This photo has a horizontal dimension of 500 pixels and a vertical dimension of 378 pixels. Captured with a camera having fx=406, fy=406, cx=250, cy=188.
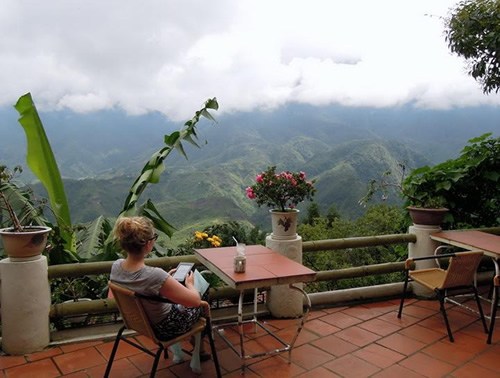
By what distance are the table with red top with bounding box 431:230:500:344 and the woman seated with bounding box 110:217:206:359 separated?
2.41 m

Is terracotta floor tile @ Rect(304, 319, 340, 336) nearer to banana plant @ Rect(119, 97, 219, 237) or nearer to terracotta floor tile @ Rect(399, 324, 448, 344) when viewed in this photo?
terracotta floor tile @ Rect(399, 324, 448, 344)

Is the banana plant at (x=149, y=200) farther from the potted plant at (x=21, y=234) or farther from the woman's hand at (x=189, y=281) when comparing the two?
the woman's hand at (x=189, y=281)

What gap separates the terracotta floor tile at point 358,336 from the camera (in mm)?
3152

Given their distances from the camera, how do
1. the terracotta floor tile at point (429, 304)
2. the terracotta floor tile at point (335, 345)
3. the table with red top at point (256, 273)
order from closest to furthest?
1. the table with red top at point (256, 273)
2. the terracotta floor tile at point (335, 345)
3. the terracotta floor tile at point (429, 304)

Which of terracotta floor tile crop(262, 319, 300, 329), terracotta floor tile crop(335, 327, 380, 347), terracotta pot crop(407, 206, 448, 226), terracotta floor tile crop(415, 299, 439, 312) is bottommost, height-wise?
terracotta floor tile crop(415, 299, 439, 312)

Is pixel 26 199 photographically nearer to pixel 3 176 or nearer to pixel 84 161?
pixel 3 176

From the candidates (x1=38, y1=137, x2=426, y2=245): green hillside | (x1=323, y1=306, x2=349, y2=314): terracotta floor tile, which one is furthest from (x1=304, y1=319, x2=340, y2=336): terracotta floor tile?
(x1=38, y1=137, x2=426, y2=245): green hillside

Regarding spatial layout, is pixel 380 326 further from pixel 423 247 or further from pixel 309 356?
pixel 423 247

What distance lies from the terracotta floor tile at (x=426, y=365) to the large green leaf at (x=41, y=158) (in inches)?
119

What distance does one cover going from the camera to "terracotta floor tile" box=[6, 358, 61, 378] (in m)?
2.62

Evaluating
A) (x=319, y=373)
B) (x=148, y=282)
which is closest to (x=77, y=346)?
(x=148, y=282)

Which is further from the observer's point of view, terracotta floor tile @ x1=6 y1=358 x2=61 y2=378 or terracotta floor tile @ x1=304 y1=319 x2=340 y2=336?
terracotta floor tile @ x1=304 y1=319 x2=340 y2=336

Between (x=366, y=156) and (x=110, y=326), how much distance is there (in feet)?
253

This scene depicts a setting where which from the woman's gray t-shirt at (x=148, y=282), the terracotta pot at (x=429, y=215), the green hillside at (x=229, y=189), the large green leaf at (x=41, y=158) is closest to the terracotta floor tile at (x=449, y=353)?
the terracotta pot at (x=429, y=215)
